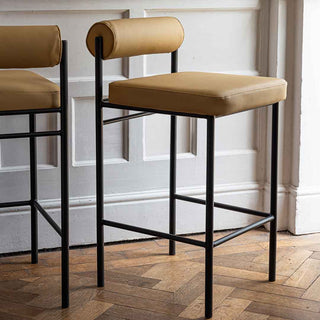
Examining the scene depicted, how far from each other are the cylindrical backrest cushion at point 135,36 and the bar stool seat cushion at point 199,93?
106 millimetres

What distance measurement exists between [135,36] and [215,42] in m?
0.64

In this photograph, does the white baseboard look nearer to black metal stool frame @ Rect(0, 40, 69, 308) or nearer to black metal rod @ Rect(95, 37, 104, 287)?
black metal rod @ Rect(95, 37, 104, 287)

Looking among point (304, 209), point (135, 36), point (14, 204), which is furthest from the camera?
point (304, 209)

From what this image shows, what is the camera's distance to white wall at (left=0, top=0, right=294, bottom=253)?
8.61 ft

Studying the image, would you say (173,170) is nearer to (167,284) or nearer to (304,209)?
(167,284)

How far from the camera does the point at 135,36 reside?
2.25m

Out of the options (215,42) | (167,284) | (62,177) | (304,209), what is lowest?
(167,284)

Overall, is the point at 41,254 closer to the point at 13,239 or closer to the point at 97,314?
the point at 13,239

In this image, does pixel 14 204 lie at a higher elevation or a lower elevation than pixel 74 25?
lower

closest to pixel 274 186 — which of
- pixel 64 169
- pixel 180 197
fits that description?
pixel 180 197

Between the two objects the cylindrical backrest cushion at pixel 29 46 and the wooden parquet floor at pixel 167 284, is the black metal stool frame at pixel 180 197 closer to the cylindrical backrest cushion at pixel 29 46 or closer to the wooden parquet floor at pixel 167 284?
the wooden parquet floor at pixel 167 284

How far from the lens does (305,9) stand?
2764mm

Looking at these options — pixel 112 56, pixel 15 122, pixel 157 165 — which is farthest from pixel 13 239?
pixel 112 56

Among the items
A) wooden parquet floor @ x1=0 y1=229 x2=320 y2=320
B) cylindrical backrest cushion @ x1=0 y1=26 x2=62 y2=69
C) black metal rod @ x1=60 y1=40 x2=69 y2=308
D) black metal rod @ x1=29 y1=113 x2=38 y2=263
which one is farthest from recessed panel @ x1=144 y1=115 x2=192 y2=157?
cylindrical backrest cushion @ x1=0 y1=26 x2=62 y2=69
